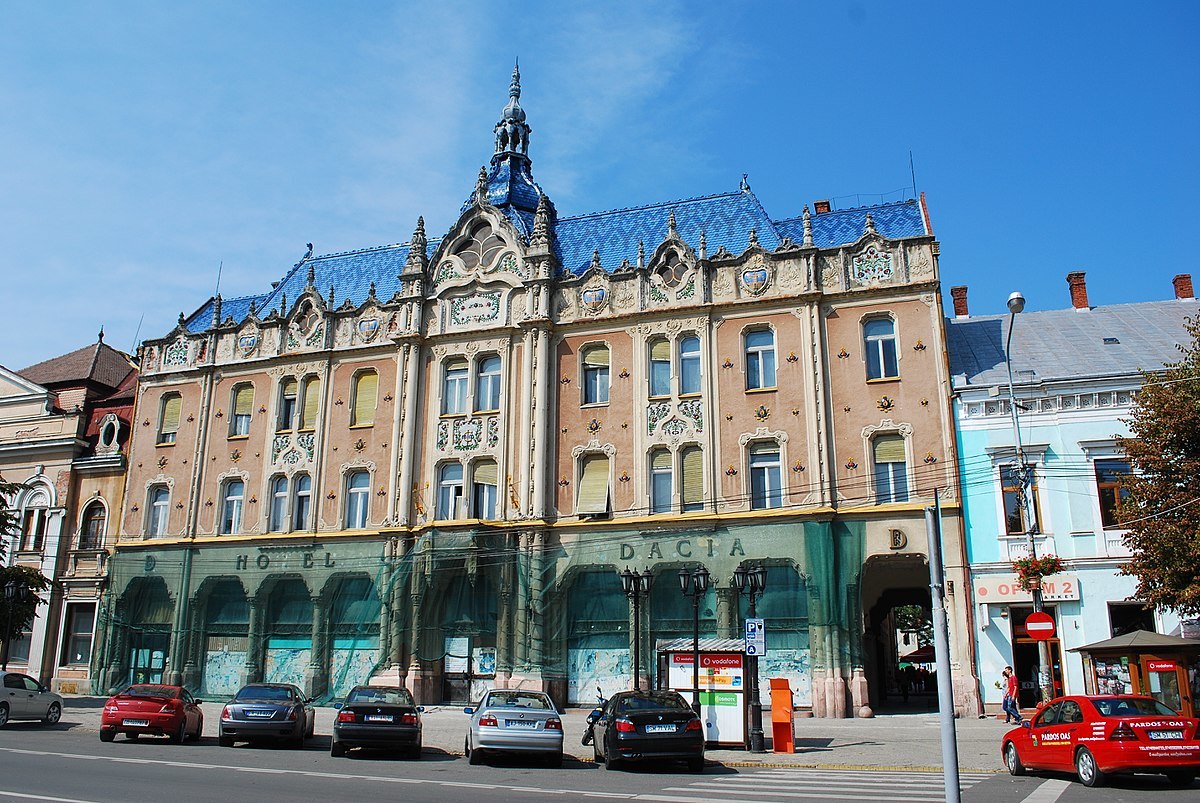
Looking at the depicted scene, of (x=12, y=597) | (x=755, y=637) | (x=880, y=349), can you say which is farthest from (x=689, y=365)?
(x=12, y=597)

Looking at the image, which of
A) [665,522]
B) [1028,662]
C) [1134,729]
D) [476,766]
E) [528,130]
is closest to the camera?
[1134,729]

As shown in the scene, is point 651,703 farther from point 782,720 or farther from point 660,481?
point 660,481

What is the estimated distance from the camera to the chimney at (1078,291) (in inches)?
1449

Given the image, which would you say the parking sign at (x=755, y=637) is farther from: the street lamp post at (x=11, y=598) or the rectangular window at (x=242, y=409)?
the rectangular window at (x=242, y=409)

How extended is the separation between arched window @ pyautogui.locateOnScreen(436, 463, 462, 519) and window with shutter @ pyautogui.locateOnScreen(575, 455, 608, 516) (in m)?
4.45

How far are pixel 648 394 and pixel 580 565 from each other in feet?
20.3

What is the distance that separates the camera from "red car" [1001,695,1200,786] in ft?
49.1

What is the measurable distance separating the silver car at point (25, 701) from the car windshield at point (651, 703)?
1701 cm

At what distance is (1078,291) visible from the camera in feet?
122

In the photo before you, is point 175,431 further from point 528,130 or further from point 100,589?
point 528,130

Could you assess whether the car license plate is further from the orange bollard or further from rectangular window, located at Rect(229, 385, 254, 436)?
rectangular window, located at Rect(229, 385, 254, 436)

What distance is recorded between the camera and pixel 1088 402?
28750mm

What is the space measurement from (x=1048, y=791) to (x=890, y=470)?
51.4 feet

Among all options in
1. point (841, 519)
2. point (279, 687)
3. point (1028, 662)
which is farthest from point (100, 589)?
point (1028, 662)
